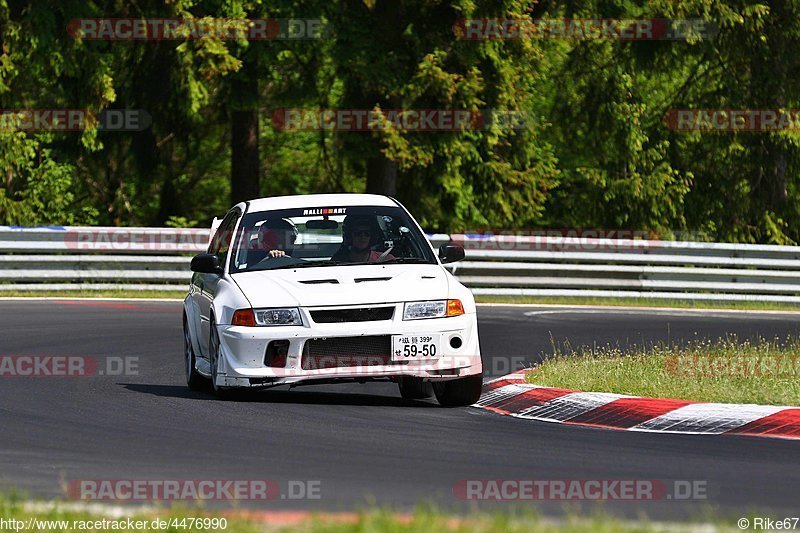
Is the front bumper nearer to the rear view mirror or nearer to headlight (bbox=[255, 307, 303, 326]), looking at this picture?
headlight (bbox=[255, 307, 303, 326])

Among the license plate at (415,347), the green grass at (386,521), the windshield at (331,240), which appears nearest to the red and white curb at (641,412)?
the license plate at (415,347)

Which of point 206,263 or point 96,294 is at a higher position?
point 206,263

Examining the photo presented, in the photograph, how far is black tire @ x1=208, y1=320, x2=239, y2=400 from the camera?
11570mm

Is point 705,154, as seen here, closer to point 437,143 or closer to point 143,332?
point 437,143

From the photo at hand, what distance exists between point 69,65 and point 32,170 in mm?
4734
